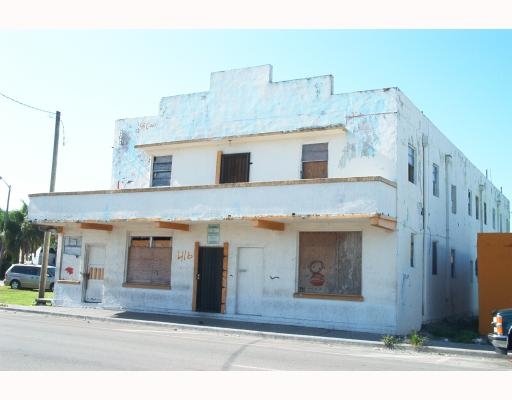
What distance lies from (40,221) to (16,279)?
49.5ft

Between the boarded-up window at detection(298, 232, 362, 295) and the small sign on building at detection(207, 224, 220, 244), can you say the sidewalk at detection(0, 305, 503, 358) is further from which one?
the small sign on building at detection(207, 224, 220, 244)

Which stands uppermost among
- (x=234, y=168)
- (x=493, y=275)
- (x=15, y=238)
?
(x=234, y=168)

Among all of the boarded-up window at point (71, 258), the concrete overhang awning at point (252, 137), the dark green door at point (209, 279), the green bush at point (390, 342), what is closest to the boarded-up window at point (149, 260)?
the dark green door at point (209, 279)

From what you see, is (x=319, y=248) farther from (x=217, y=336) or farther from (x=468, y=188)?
(x=468, y=188)

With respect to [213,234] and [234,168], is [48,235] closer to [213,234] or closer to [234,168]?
[213,234]

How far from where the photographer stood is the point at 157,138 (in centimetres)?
2192

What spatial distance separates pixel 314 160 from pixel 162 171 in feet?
21.2

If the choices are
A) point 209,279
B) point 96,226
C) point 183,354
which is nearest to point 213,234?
point 209,279

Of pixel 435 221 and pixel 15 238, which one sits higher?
pixel 435 221

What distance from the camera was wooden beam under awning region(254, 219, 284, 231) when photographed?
55.6ft

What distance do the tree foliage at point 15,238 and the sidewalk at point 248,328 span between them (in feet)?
92.9

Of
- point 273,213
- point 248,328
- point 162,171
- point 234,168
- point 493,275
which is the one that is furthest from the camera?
point 162,171

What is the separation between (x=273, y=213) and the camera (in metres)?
16.6
